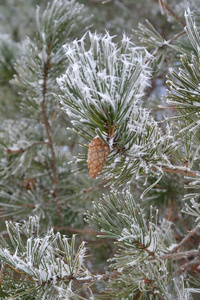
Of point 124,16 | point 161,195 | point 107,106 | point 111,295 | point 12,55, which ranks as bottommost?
point 111,295

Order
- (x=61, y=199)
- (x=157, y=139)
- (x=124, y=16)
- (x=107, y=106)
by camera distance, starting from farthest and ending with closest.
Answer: (x=124, y=16), (x=61, y=199), (x=157, y=139), (x=107, y=106)

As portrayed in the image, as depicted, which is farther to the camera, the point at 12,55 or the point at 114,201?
the point at 12,55

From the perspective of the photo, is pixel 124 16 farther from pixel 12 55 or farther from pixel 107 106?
pixel 107 106

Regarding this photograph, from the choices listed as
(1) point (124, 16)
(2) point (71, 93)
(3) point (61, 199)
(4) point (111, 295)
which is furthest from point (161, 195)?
(1) point (124, 16)

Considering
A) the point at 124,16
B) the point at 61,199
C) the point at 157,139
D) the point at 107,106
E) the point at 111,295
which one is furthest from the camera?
the point at 124,16

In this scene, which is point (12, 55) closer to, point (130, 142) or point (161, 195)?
point (161, 195)

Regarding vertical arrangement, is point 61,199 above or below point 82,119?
below
